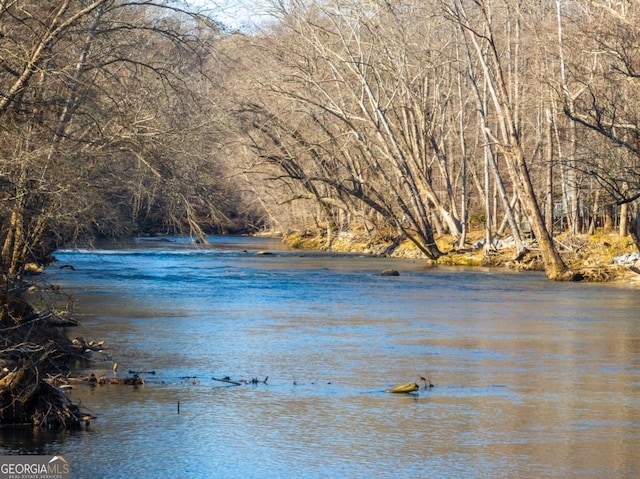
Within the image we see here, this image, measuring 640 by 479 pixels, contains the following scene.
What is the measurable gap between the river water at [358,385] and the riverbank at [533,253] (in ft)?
9.87

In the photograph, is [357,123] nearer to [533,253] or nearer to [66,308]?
[533,253]

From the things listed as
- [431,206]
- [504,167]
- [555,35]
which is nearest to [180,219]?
[555,35]

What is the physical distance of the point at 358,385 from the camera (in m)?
13.6

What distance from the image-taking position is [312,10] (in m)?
38.5

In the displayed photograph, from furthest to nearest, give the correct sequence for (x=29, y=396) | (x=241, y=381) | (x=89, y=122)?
1. (x=89, y=122)
2. (x=241, y=381)
3. (x=29, y=396)

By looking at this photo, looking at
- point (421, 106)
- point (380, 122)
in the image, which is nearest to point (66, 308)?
point (380, 122)

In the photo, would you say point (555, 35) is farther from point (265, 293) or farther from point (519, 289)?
point (265, 293)

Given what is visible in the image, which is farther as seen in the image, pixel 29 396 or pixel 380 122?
pixel 380 122

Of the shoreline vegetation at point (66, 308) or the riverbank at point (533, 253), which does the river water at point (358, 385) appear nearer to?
the shoreline vegetation at point (66, 308)

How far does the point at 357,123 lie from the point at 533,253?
11.8 m

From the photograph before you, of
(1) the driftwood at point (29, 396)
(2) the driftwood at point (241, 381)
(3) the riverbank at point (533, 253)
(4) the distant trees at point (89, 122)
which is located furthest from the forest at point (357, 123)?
(2) the driftwood at point (241, 381)

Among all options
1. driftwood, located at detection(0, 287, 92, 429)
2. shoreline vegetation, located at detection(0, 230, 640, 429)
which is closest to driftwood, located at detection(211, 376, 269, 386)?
shoreline vegetation, located at detection(0, 230, 640, 429)

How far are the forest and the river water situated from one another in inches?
81.5

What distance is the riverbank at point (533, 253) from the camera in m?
31.0
